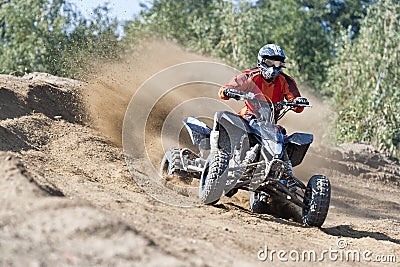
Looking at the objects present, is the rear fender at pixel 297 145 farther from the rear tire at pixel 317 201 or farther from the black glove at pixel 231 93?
the black glove at pixel 231 93

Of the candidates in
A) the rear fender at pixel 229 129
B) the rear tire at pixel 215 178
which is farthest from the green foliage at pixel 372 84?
the rear tire at pixel 215 178

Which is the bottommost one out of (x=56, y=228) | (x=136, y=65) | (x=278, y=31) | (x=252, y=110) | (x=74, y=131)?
(x=56, y=228)

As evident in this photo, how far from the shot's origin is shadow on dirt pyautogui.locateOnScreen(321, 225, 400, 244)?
7.96 meters

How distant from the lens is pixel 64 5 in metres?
26.2

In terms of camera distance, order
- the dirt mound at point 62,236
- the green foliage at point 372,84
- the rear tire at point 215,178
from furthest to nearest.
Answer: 1. the green foliage at point 372,84
2. the rear tire at point 215,178
3. the dirt mound at point 62,236

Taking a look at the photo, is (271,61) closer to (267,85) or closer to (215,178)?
(267,85)

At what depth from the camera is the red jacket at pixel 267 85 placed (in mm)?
8672

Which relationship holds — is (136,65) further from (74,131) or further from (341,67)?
(341,67)

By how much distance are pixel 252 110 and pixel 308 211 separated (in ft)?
5.08

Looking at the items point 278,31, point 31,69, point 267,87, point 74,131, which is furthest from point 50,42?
point 278,31

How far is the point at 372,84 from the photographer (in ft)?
79.0

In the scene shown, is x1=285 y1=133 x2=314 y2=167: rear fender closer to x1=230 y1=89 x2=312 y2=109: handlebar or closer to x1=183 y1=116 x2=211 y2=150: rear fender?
x1=230 y1=89 x2=312 y2=109: handlebar

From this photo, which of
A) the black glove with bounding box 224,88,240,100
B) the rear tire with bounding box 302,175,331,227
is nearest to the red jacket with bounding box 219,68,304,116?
the black glove with bounding box 224,88,240,100

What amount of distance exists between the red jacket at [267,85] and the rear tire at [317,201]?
1.29 m
